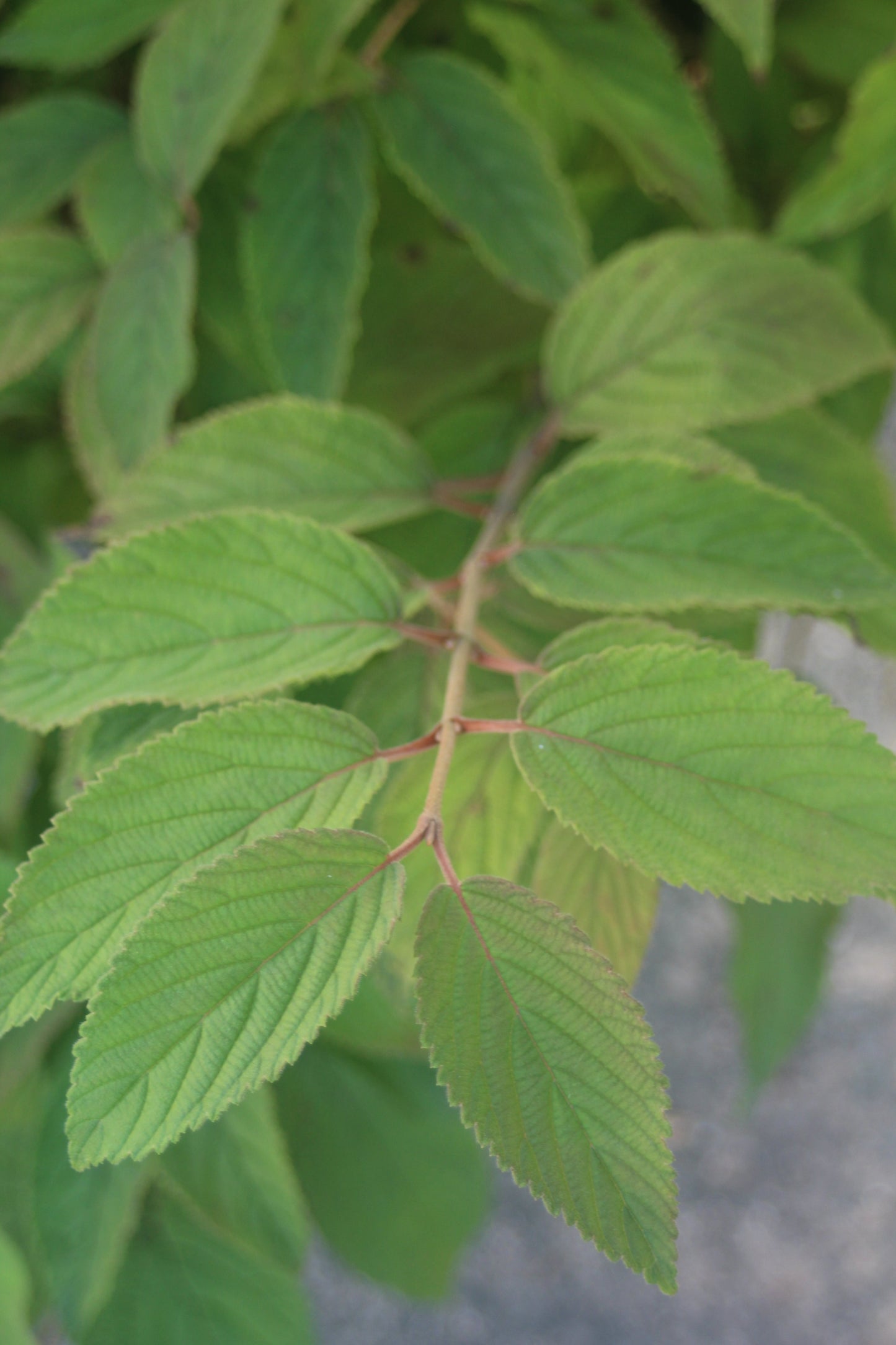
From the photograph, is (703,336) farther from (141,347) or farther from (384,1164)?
(384,1164)

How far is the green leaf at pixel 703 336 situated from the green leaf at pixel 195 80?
0.14m

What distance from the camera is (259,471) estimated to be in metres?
0.38

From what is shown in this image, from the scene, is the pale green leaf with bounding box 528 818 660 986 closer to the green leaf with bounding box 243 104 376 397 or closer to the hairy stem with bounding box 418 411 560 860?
the hairy stem with bounding box 418 411 560 860

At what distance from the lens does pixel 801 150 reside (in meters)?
0.60

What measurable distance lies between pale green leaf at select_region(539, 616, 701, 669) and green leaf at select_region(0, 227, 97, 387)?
0.93 feet

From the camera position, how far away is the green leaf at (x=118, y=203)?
458mm

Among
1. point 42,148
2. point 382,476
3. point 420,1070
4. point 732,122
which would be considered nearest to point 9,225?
point 42,148

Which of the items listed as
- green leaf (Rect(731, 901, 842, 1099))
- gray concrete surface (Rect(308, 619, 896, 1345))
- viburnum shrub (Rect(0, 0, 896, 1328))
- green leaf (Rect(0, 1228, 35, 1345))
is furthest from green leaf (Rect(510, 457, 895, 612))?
gray concrete surface (Rect(308, 619, 896, 1345))

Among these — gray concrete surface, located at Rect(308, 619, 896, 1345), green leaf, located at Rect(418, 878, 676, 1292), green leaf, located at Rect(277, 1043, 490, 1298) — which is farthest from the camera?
gray concrete surface, located at Rect(308, 619, 896, 1345)

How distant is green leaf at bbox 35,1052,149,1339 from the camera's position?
45cm

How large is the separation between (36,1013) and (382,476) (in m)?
0.22

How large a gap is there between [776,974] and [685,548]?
56 centimetres

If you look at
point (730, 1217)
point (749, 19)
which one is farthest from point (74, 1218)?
point (730, 1217)

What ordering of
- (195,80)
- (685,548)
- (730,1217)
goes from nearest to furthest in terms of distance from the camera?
(685,548) < (195,80) < (730,1217)
